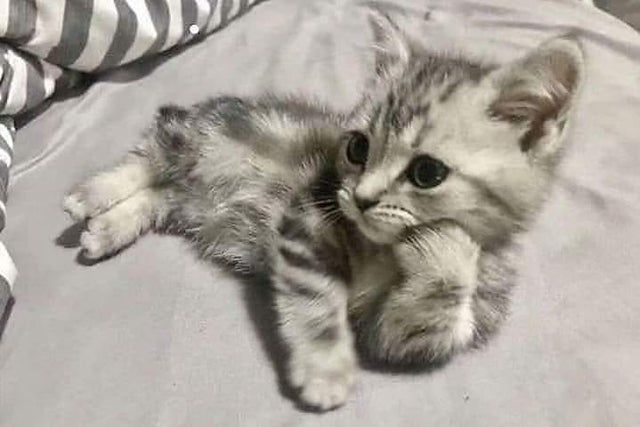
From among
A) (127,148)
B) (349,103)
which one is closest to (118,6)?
(127,148)

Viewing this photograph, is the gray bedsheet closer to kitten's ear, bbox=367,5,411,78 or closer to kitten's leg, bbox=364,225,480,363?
kitten's leg, bbox=364,225,480,363

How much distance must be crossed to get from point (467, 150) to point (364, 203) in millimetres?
115

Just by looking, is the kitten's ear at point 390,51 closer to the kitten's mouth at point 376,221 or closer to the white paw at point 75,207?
the kitten's mouth at point 376,221

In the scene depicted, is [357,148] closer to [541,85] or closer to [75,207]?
[541,85]

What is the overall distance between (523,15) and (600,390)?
785mm

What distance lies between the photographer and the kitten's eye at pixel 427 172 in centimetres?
92

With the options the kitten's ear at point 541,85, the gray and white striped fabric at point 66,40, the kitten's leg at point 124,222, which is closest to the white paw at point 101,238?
the kitten's leg at point 124,222

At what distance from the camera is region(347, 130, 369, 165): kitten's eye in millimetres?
981

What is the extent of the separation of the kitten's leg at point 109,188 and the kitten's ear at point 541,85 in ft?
1.57

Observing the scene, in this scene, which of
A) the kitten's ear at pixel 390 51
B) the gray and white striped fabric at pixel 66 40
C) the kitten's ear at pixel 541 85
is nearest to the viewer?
the kitten's ear at pixel 541 85

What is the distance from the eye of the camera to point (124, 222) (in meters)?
1.13

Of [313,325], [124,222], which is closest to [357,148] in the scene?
[313,325]

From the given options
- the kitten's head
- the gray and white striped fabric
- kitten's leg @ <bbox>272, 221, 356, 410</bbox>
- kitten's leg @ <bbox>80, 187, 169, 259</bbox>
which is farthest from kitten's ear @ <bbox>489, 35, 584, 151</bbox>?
the gray and white striped fabric

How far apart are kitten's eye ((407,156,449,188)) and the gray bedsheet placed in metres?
0.20
